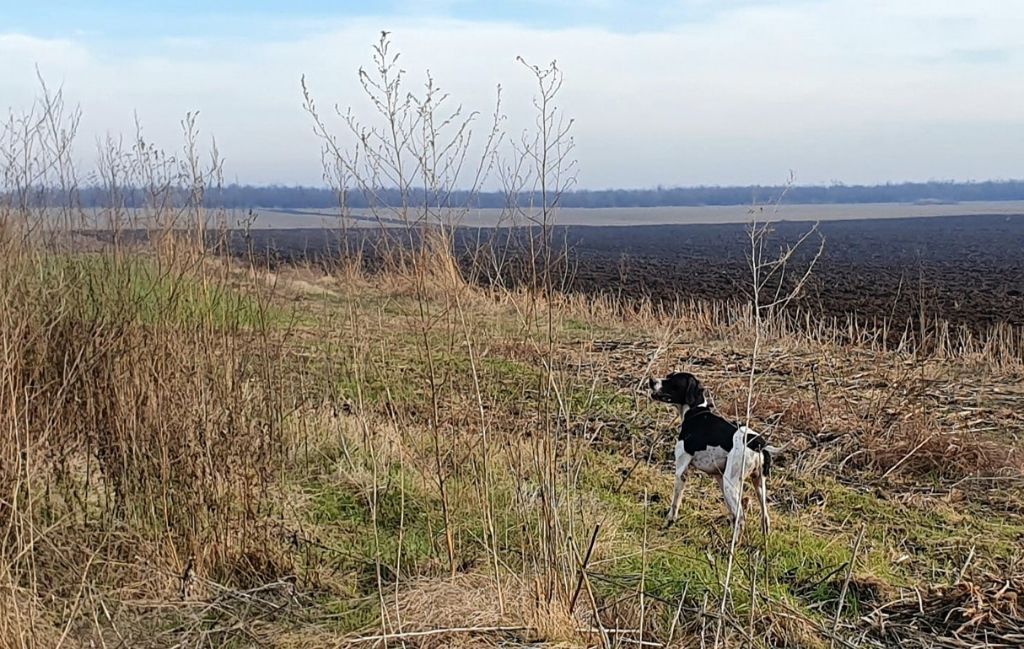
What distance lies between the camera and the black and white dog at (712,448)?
190 inches

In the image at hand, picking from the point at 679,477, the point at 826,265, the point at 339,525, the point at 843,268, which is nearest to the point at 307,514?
the point at 339,525

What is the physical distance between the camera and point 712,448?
5.03 meters

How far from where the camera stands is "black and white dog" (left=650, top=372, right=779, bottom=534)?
15.8 ft

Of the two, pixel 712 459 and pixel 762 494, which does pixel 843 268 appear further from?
pixel 762 494

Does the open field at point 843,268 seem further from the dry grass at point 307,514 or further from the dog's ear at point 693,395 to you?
the dog's ear at point 693,395

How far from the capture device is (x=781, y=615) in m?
3.62

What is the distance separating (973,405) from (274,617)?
6.14 m

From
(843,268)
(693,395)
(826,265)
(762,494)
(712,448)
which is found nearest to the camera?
(762,494)

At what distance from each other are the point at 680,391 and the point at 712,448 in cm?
54

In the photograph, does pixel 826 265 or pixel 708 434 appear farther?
pixel 826 265

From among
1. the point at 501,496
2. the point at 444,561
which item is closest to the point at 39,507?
the point at 444,561

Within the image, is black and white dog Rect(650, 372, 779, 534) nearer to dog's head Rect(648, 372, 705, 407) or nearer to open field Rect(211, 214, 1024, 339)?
dog's head Rect(648, 372, 705, 407)

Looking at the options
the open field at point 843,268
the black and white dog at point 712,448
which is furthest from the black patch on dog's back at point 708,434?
the open field at point 843,268

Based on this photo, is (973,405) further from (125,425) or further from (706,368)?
(125,425)
